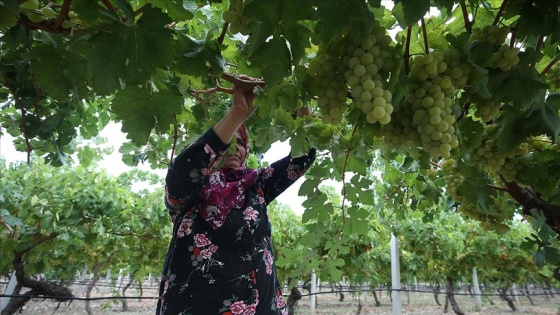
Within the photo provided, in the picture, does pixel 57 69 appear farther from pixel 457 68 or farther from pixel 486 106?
pixel 486 106

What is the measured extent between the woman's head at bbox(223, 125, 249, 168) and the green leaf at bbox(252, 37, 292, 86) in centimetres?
99

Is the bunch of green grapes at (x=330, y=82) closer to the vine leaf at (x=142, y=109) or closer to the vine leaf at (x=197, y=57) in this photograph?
the vine leaf at (x=197, y=57)

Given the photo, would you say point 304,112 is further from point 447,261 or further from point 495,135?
point 447,261

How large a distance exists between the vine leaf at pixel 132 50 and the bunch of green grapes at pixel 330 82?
16.8 inches

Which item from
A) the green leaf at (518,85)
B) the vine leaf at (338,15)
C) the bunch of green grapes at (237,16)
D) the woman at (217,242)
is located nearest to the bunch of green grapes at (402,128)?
the green leaf at (518,85)

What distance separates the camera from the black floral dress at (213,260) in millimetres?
1692

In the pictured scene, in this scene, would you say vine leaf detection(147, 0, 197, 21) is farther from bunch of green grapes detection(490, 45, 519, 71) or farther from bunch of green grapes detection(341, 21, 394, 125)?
bunch of green grapes detection(490, 45, 519, 71)

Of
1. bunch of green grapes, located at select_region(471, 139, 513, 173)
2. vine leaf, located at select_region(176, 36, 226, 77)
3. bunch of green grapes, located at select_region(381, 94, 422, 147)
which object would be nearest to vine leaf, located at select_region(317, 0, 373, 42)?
bunch of green grapes, located at select_region(381, 94, 422, 147)

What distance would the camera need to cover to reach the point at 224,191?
6.28 ft

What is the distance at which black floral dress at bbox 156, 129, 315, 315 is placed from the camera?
1692 millimetres

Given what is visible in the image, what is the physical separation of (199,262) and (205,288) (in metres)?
0.12

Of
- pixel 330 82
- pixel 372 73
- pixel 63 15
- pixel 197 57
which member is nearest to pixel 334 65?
pixel 330 82

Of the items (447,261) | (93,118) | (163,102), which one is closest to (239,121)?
(163,102)

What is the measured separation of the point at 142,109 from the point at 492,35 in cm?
110
